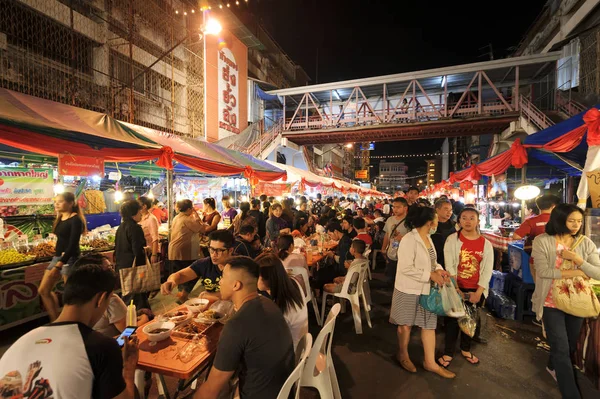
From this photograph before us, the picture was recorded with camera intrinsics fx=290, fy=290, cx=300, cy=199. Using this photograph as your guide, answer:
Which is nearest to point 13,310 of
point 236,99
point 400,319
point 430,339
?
point 400,319

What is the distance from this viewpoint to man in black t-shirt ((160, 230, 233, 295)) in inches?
123

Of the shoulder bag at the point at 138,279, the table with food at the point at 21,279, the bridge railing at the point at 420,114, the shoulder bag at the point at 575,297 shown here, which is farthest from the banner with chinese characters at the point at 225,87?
the shoulder bag at the point at 575,297

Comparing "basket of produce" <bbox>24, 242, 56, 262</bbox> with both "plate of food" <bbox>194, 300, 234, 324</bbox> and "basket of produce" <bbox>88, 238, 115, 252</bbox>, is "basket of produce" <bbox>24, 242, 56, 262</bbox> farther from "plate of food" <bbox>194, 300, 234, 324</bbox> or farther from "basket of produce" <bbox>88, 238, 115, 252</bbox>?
"plate of food" <bbox>194, 300, 234, 324</bbox>

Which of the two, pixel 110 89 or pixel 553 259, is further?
pixel 110 89

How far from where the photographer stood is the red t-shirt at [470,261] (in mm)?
A: 3545

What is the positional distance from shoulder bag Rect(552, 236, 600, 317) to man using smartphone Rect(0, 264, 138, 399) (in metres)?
3.72

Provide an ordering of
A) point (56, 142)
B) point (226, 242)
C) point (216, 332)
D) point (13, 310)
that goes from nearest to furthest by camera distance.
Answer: point (216, 332)
point (226, 242)
point (56, 142)
point (13, 310)

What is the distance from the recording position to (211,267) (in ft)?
12.0

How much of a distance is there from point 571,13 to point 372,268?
616 inches

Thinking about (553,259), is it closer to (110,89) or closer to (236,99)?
(110,89)

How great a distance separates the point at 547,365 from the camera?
12.0 feet

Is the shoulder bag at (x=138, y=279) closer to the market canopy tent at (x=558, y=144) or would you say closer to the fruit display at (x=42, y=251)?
the fruit display at (x=42, y=251)

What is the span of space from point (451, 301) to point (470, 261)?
58 centimetres

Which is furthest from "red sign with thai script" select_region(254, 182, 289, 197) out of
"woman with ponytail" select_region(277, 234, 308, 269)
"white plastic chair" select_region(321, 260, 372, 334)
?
"white plastic chair" select_region(321, 260, 372, 334)
